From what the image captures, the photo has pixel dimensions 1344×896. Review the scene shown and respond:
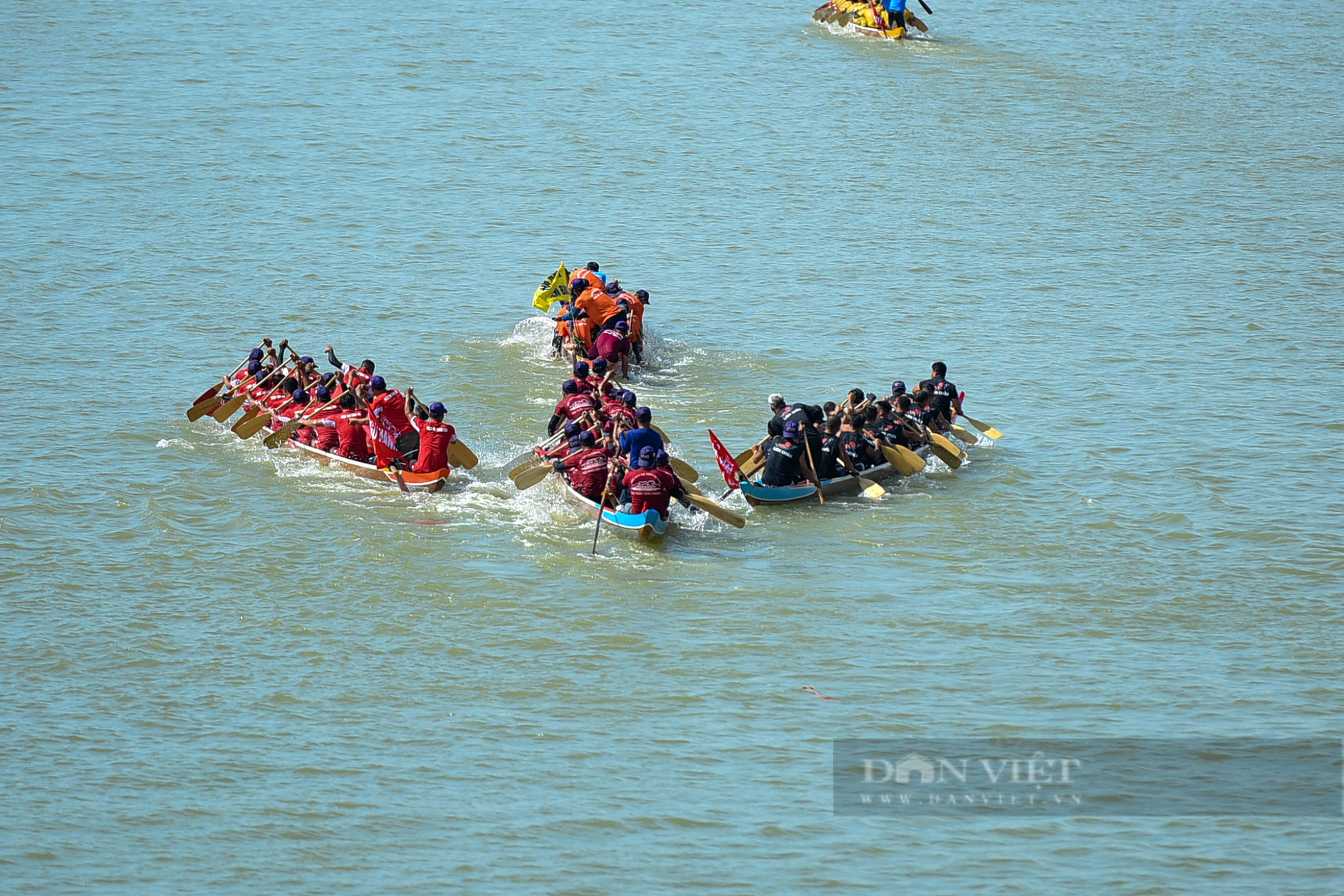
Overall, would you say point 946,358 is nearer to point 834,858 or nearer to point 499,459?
point 499,459

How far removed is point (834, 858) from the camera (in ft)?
39.1

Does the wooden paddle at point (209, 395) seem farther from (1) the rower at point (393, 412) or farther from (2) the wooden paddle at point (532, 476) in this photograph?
(2) the wooden paddle at point (532, 476)

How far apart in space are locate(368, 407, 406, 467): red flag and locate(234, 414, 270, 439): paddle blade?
187 cm

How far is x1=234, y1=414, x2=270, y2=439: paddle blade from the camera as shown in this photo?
19.6 metres

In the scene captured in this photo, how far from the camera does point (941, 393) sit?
64.4ft

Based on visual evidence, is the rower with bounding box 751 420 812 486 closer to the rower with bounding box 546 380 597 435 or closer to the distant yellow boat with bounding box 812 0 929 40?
the rower with bounding box 546 380 597 435

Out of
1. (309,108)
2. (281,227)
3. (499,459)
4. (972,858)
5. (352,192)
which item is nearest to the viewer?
(972,858)

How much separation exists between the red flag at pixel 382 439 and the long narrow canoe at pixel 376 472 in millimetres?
132

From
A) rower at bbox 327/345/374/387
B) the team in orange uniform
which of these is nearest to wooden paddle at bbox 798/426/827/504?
the team in orange uniform

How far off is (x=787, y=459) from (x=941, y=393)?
290 cm

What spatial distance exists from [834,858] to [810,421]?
7.04 meters

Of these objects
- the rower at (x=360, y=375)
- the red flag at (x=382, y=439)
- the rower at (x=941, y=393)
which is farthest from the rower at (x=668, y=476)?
the rower at (x=360, y=375)

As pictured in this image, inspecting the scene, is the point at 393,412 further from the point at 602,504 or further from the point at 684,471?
the point at 684,471

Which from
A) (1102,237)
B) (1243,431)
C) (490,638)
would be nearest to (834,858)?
(490,638)
